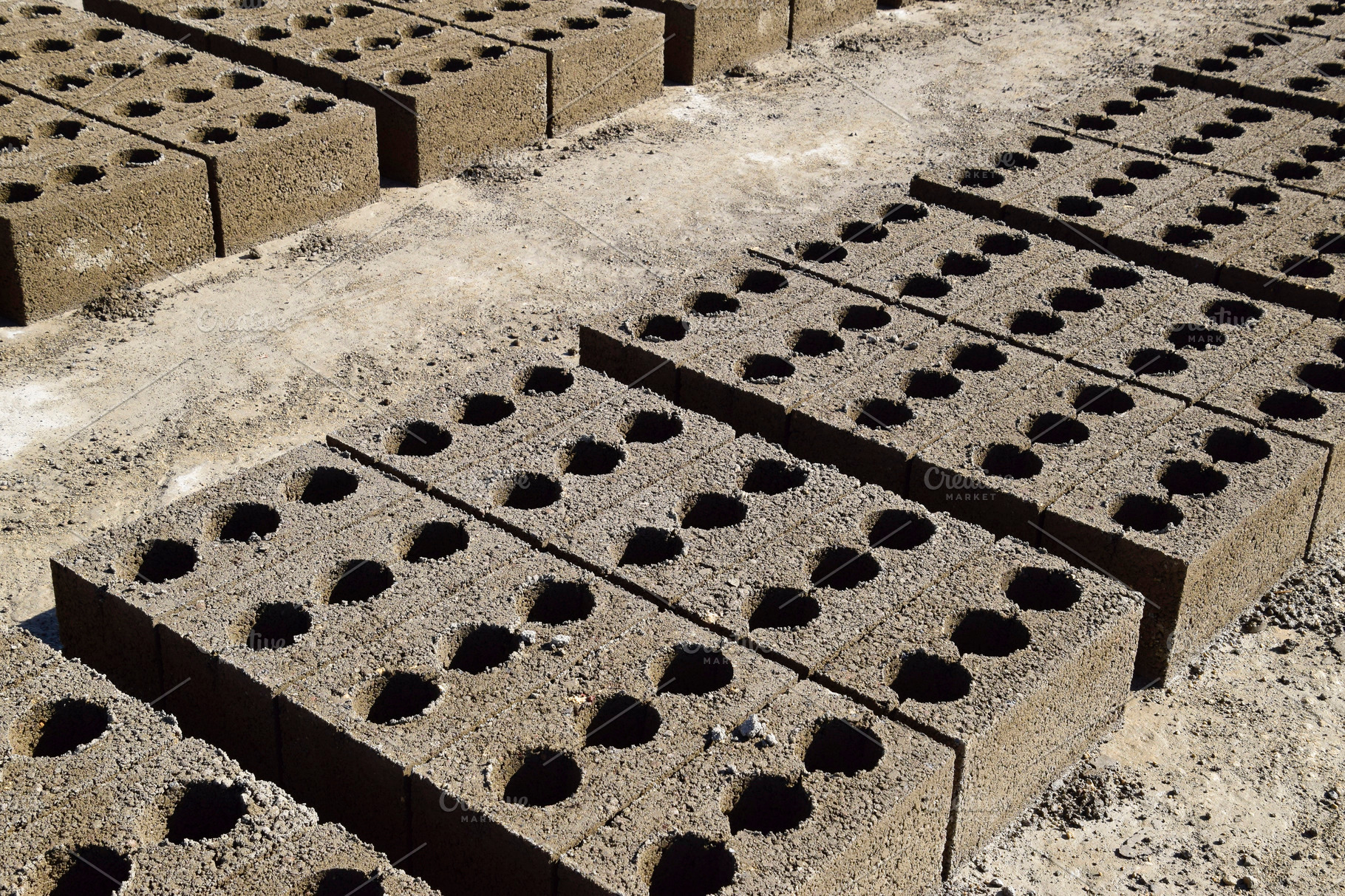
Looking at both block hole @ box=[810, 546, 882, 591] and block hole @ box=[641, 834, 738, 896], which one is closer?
block hole @ box=[641, 834, 738, 896]

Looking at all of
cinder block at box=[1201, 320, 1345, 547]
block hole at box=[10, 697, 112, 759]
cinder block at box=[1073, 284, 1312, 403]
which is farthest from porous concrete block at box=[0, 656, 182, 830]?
cinder block at box=[1201, 320, 1345, 547]

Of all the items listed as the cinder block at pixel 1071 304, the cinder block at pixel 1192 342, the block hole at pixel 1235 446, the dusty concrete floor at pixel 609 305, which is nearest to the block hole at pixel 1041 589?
the dusty concrete floor at pixel 609 305

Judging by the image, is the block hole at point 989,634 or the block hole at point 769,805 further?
the block hole at point 989,634

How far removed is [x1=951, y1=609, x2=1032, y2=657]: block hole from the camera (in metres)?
5.32

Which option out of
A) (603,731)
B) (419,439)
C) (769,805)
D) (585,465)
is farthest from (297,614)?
(769,805)

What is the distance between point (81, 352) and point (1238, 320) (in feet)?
18.4

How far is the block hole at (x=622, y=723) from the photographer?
4.90 meters

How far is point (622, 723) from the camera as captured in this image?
196 inches

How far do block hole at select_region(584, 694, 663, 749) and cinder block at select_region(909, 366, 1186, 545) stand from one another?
5.65 ft

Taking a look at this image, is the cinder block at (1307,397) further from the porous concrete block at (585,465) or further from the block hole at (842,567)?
the porous concrete block at (585,465)

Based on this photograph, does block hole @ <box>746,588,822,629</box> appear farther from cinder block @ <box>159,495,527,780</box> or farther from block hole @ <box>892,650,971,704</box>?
cinder block @ <box>159,495,527,780</box>

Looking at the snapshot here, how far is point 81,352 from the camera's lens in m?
8.10

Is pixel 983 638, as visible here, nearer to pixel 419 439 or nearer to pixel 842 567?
pixel 842 567

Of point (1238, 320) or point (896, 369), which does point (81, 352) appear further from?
point (1238, 320)
